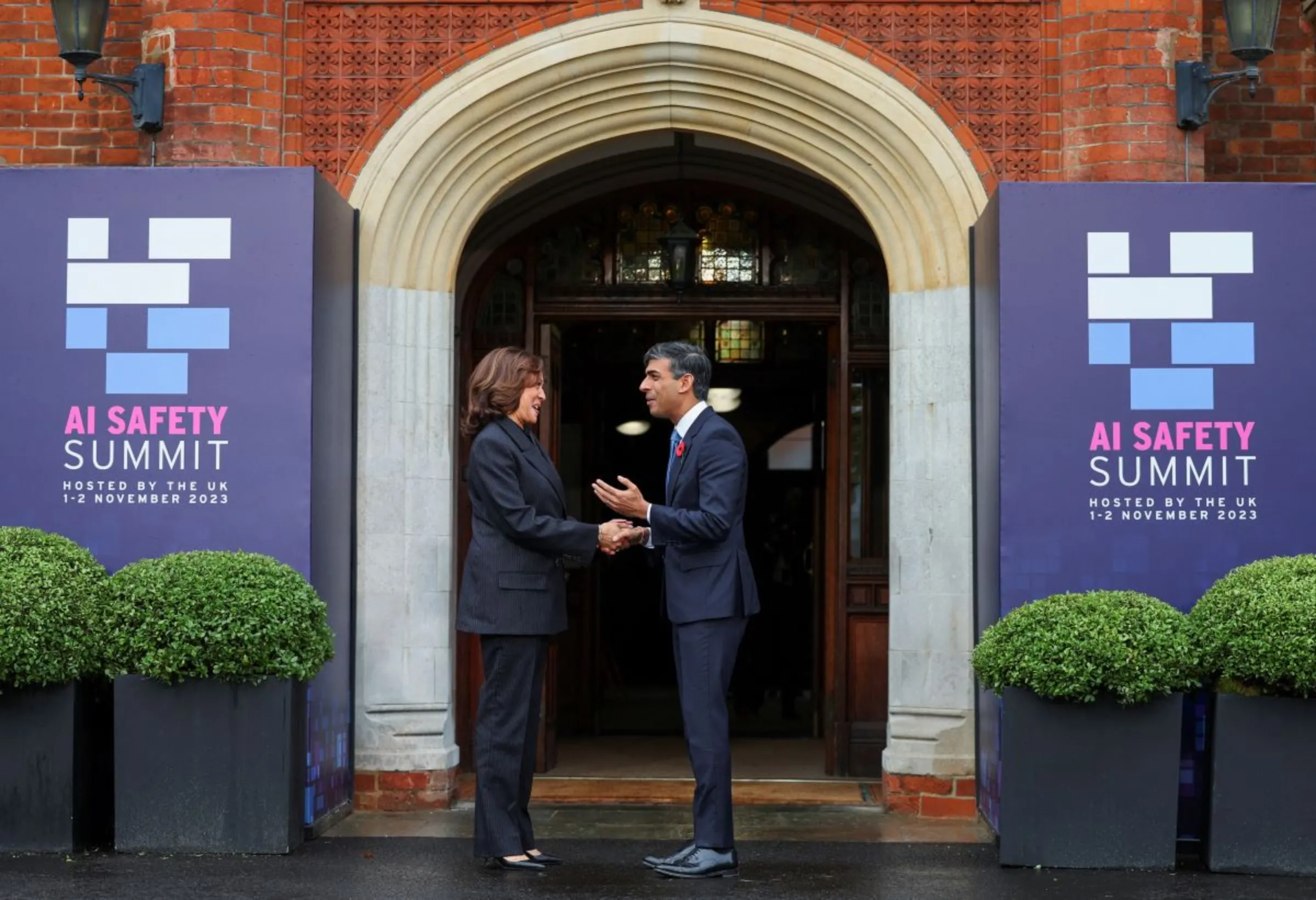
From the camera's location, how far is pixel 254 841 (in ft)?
21.1

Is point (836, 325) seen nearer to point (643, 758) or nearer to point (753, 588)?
point (643, 758)

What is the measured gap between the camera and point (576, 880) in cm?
606

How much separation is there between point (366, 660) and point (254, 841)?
1.43 m

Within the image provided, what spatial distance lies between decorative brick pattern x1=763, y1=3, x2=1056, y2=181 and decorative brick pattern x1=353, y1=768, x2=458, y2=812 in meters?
3.81

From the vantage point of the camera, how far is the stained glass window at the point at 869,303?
926 centimetres

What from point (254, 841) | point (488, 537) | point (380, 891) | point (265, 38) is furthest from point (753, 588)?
point (265, 38)

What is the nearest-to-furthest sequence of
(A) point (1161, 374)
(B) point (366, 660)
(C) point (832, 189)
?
(A) point (1161, 374), (B) point (366, 660), (C) point (832, 189)

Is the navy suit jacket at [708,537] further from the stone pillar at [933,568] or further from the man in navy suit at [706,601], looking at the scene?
the stone pillar at [933,568]

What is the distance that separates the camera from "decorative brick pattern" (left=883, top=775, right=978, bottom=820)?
7711mm

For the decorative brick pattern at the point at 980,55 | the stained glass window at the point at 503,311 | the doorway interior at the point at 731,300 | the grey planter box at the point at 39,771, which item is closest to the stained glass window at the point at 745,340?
the doorway interior at the point at 731,300

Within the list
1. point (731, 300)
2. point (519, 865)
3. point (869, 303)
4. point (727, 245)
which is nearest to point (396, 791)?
point (519, 865)

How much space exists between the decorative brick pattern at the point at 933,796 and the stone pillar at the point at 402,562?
205 cm

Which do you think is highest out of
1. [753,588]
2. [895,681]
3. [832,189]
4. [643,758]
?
[832,189]

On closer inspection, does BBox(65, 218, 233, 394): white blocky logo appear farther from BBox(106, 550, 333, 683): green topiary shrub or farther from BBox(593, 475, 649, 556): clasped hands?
BBox(593, 475, 649, 556): clasped hands
